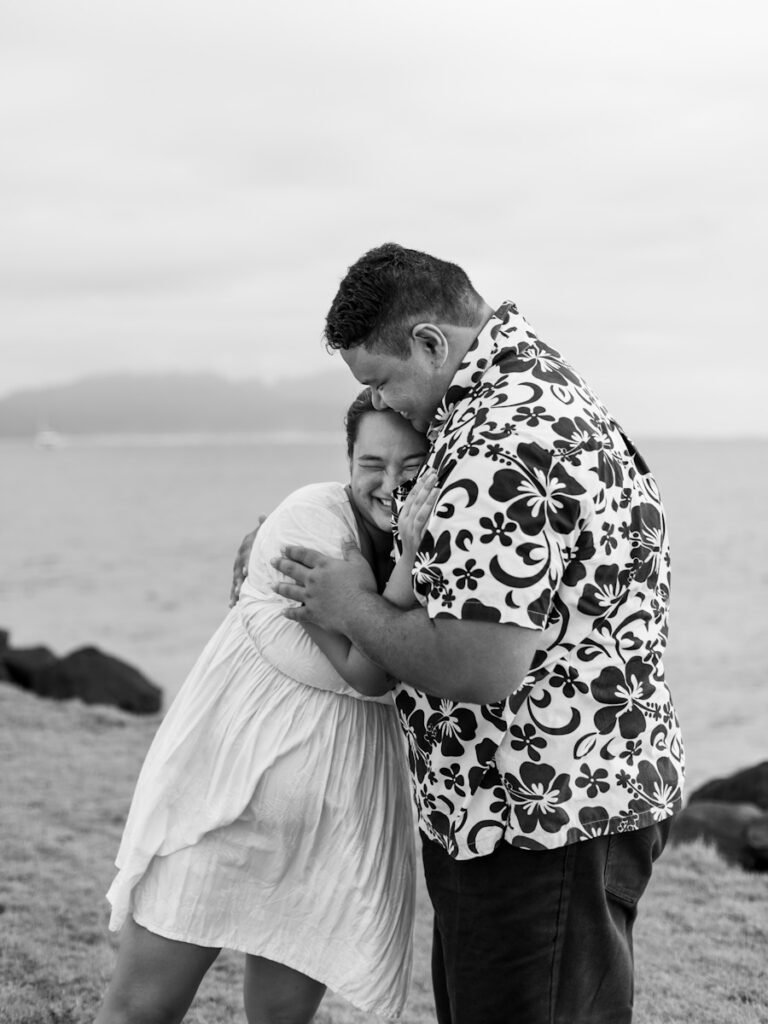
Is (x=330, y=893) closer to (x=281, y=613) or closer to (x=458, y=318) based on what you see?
(x=281, y=613)

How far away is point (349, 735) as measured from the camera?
2.92 meters

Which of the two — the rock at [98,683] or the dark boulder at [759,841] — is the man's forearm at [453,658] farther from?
the rock at [98,683]

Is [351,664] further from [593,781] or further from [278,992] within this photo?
[278,992]

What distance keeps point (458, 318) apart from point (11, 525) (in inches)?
2180

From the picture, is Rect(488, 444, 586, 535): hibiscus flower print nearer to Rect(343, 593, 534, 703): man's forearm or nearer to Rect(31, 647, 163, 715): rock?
Rect(343, 593, 534, 703): man's forearm

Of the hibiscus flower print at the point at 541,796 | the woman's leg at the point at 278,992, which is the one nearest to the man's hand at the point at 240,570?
the woman's leg at the point at 278,992

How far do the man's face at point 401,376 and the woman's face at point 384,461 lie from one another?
0.32 meters

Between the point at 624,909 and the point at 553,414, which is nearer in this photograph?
the point at 553,414

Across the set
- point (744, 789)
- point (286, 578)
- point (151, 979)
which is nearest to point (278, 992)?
point (151, 979)

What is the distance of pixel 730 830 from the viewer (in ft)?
21.8

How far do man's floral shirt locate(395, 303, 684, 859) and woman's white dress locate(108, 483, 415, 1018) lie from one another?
1.20 ft

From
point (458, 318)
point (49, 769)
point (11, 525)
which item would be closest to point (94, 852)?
point (49, 769)

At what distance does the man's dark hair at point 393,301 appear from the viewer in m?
2.49

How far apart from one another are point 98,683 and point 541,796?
32.7 feet
